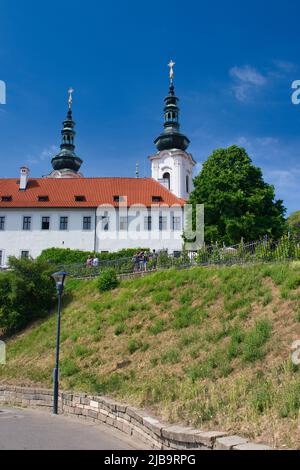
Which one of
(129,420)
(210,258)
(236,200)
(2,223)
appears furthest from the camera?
(2,223)

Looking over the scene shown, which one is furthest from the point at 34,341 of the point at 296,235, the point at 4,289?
the point at 296,235

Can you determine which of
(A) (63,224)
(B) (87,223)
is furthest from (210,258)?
(A) (63,224)

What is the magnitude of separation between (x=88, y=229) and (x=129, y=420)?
3820 cm

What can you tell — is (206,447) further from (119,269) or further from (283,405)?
(119,269)

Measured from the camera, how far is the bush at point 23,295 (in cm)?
2531

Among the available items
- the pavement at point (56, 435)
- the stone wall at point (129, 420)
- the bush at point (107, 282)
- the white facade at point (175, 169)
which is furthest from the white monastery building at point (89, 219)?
the pavement at point (56, 435)

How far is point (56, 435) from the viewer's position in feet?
35.9

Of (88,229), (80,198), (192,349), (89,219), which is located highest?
(80,198)

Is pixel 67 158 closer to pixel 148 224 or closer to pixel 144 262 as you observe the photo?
pixel 148 224

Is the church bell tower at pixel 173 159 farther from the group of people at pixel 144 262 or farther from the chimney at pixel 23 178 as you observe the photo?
the group of people at pixel 144 262

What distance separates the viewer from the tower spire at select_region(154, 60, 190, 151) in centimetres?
6041

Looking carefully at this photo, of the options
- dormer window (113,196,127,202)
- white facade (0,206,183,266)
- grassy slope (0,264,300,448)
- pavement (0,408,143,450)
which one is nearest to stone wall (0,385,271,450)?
pavement (0,408,143,450)
